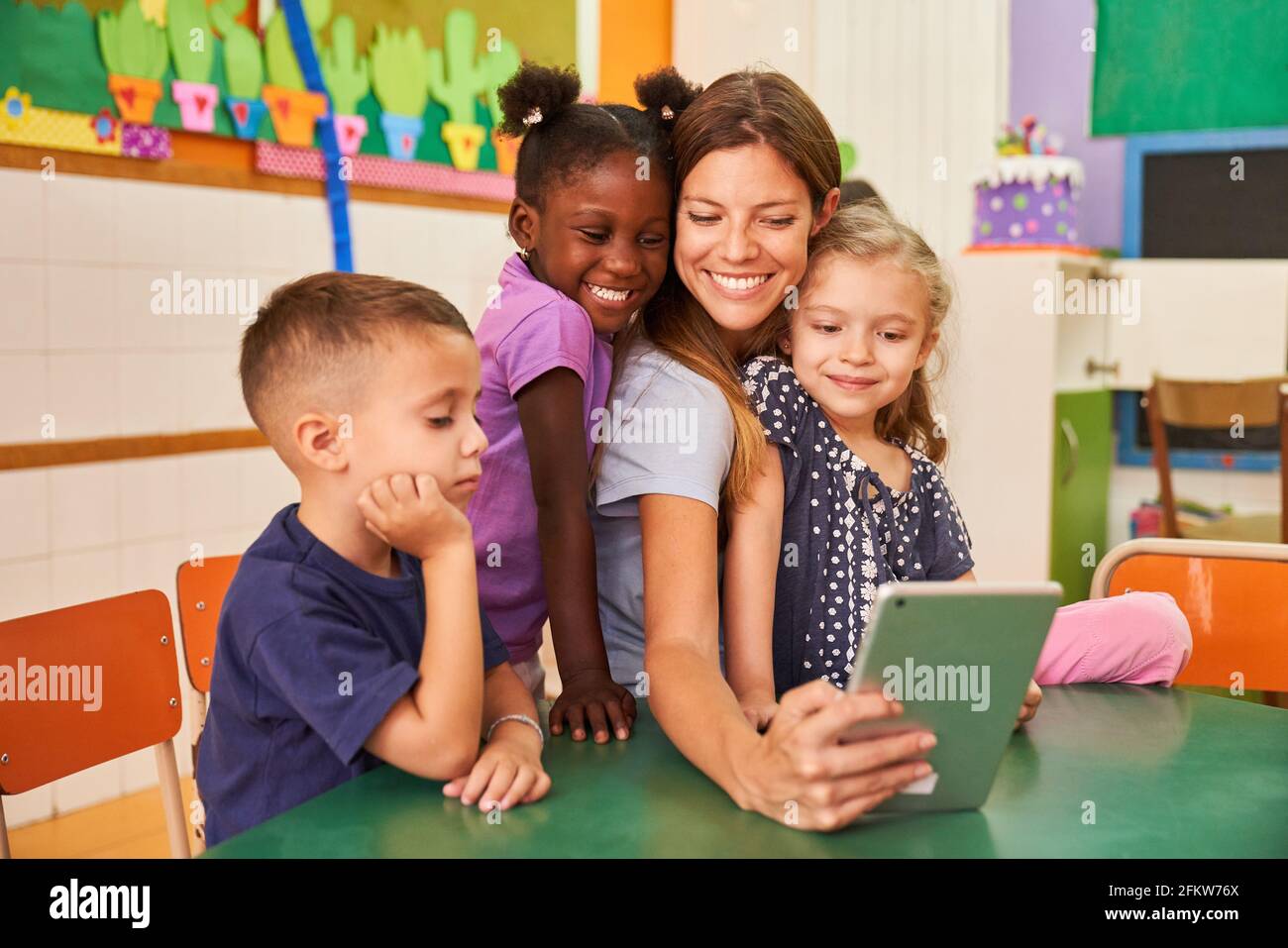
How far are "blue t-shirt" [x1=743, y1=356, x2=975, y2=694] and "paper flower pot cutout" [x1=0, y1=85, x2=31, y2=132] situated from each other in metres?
2.01

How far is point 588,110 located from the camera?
1.56 meters

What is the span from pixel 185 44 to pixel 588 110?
1.88 metres

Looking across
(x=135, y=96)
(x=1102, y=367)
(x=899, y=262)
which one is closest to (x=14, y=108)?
(x=135, y=96)

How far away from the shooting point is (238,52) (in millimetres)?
3160

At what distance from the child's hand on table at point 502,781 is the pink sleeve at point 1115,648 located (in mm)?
652

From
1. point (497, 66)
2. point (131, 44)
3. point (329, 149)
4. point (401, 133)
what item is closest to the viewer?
point (131, 44)

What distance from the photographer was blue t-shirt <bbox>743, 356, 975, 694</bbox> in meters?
1.38

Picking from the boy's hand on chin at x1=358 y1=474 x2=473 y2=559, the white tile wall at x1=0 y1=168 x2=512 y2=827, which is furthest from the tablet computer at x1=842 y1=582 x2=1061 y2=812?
the white tile wall at x1=0 y1=168 x2=512 y2=827

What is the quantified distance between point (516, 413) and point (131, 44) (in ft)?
6.49

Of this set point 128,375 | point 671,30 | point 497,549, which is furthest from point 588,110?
point 671,30

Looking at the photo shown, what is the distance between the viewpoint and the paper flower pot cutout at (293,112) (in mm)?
3277

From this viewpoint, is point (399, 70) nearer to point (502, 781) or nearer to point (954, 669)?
point (502, 781)
